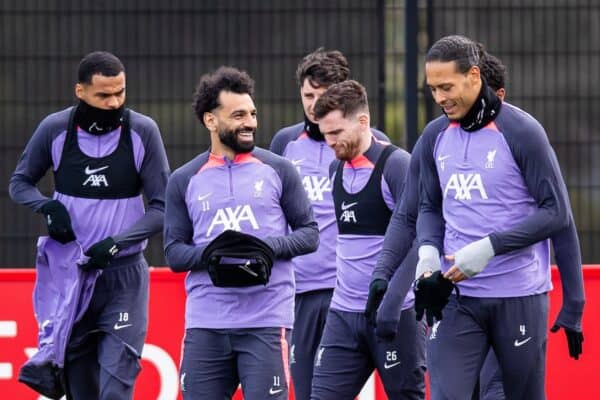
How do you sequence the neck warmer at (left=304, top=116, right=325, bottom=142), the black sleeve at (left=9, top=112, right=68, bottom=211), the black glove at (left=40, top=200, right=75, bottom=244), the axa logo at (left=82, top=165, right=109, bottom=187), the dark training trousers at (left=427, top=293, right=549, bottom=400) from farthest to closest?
the neck warmer at (left=304, top=116, right=325, bottom=142) → the black sleeve at (left=9, top=112, right=68, bottom=211) → the axa logo at (left=82, top=165, right=109, bottom=187) → the black glove at (left=40, top=200, right=75, bottom=244) → the dark training trousers at (left=427, top=293, right=549, bottom=400)

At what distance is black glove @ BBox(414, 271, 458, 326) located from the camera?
739 centimetres

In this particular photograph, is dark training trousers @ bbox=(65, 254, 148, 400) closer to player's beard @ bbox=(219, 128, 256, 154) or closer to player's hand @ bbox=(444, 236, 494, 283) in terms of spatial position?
player's beard @ bbox=(219, 128, 256, 154)

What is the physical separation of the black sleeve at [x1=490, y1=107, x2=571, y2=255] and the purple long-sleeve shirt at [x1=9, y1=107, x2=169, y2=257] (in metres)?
2.31

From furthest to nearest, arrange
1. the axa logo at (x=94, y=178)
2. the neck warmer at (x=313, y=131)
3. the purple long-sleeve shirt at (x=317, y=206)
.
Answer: the neck warmer at (x=313, y=131), the purple long-sleeve shirt at (x=317, y=206), the axa logo at (x=94, y=178)

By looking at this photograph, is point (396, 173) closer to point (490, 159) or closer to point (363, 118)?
point (363, 118)

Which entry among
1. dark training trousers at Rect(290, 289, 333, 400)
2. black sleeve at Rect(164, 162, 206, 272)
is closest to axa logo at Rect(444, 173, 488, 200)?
black sleeve at Rect(164, 162, 206, 272)

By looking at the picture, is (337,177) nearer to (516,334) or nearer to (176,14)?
(516,334)

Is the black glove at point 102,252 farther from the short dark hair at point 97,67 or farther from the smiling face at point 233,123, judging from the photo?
the smiling face at point 233,123

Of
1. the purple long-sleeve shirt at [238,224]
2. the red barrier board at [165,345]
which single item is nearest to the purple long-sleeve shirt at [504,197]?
the purple long-sleeve shirt at [238,224]

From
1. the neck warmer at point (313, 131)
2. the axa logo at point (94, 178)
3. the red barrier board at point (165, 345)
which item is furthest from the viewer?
the red barrier board at point (165, 345)

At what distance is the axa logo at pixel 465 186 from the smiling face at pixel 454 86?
0.83 ft

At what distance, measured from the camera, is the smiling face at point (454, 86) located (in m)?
7.45

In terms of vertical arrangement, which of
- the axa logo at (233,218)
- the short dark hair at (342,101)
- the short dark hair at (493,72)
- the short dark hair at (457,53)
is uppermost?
the short dark hair at (457,53)

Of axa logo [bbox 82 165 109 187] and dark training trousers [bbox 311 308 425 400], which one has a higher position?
axa logo [bbox 82 165 109 187]
